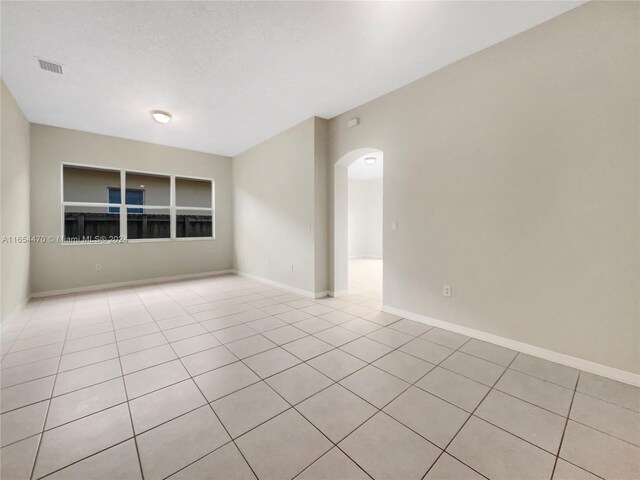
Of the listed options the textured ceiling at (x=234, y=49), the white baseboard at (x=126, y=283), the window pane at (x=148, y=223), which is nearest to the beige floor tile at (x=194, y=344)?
the textured ceiling at (x=234, y=49)

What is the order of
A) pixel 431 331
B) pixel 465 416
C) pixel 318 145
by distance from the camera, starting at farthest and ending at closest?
pixel 318 145 → pixel 431 331 → pixel 465 416

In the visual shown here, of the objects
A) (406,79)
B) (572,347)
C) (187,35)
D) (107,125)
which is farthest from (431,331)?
(107,125)

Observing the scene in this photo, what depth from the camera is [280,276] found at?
5.14 m

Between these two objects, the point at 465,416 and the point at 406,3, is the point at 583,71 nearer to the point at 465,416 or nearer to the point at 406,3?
the point at 406,3

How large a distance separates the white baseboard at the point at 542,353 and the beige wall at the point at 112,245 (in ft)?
16.7

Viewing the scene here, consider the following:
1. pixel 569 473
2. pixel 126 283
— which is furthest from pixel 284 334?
pixel 126 283

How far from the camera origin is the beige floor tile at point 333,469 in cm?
124

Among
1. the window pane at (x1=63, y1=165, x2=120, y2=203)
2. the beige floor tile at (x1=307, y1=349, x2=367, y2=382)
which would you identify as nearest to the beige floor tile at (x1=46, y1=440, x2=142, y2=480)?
the beige floor tile at (x1=307, y1=349, x2=367, y2=382)

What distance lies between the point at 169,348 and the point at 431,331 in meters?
2.75

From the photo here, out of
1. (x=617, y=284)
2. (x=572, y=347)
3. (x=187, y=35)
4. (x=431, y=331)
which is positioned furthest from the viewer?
(x=431, y=331)

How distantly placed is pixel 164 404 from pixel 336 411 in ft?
3.77

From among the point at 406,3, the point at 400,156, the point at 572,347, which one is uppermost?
the point at 406,3

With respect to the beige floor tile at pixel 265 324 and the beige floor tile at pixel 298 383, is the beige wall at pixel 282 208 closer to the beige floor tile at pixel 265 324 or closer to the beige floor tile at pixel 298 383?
the beige floor tile at pixel 265 324

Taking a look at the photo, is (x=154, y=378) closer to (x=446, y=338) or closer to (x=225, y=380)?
(x=225, y=380)
